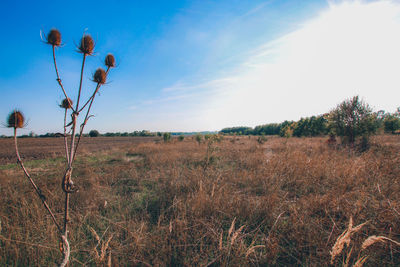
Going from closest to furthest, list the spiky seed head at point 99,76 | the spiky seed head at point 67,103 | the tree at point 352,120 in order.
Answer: the spiky seed head at point 67,103 < the spiky seed head at point 99,76 < the tree at point 352,120

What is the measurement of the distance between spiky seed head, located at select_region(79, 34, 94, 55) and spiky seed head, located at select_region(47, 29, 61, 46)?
0.46 ft

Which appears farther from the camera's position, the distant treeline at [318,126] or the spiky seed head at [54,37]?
the distant treeline at [318,126]

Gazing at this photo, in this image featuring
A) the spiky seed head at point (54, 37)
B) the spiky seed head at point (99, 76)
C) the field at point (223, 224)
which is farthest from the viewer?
the field at point (223, 224)

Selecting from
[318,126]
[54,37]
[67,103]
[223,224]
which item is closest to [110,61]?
[54,37]

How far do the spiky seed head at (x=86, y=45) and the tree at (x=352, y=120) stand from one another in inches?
540

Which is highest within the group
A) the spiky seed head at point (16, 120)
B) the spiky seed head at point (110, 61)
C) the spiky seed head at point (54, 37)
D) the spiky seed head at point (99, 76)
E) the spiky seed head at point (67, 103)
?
the spiky seed head at point (54, 37)

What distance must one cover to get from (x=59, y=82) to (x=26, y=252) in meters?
2.34

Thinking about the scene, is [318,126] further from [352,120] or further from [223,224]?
[223,224]

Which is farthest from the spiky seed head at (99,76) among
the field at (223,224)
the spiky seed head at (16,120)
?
the field at (223,224)

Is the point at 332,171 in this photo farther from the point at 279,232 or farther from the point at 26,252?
the point at 26,252

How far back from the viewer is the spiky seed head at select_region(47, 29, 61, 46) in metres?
1.09

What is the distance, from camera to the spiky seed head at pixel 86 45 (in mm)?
1143

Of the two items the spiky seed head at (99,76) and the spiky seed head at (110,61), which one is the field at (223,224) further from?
the spiky seed head at (110,61)

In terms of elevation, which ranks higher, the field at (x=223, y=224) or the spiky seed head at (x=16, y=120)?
the spiky seed head at (x=16, y=120)
